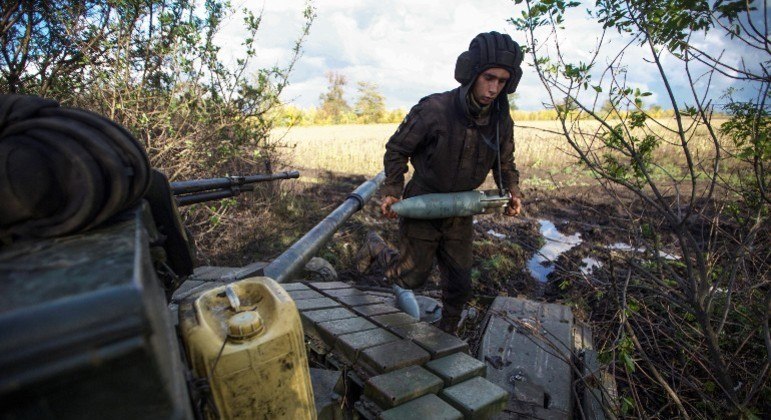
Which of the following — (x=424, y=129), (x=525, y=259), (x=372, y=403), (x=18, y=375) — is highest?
(x=424, y=129)

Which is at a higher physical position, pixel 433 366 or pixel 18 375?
pixel 18 375

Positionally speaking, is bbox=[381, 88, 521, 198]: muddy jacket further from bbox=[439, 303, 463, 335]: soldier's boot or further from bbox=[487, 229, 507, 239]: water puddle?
bbox=[487, 229, 507, 239]: water puddle

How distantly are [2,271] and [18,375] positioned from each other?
0.27 meters

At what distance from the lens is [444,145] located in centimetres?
331

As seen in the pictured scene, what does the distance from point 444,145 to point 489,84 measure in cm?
58

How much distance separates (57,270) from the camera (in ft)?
2.41

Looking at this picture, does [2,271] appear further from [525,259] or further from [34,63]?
[525,259]

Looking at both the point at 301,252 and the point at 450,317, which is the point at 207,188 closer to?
the point at 301,252

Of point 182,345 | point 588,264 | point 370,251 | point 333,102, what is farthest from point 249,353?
point 333,102

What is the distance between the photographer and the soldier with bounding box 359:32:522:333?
3.21m

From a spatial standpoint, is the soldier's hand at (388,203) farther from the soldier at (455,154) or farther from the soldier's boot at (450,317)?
the soldier's boot at (450,317)

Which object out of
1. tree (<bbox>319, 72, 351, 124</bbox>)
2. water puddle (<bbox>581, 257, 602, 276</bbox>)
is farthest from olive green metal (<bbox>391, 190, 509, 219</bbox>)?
tree (<bbox>319, 72, 351, 124</bbox>)

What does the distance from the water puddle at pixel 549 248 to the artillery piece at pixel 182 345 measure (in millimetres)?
3023

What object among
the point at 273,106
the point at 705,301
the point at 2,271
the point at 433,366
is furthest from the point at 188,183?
the point at 273,106
